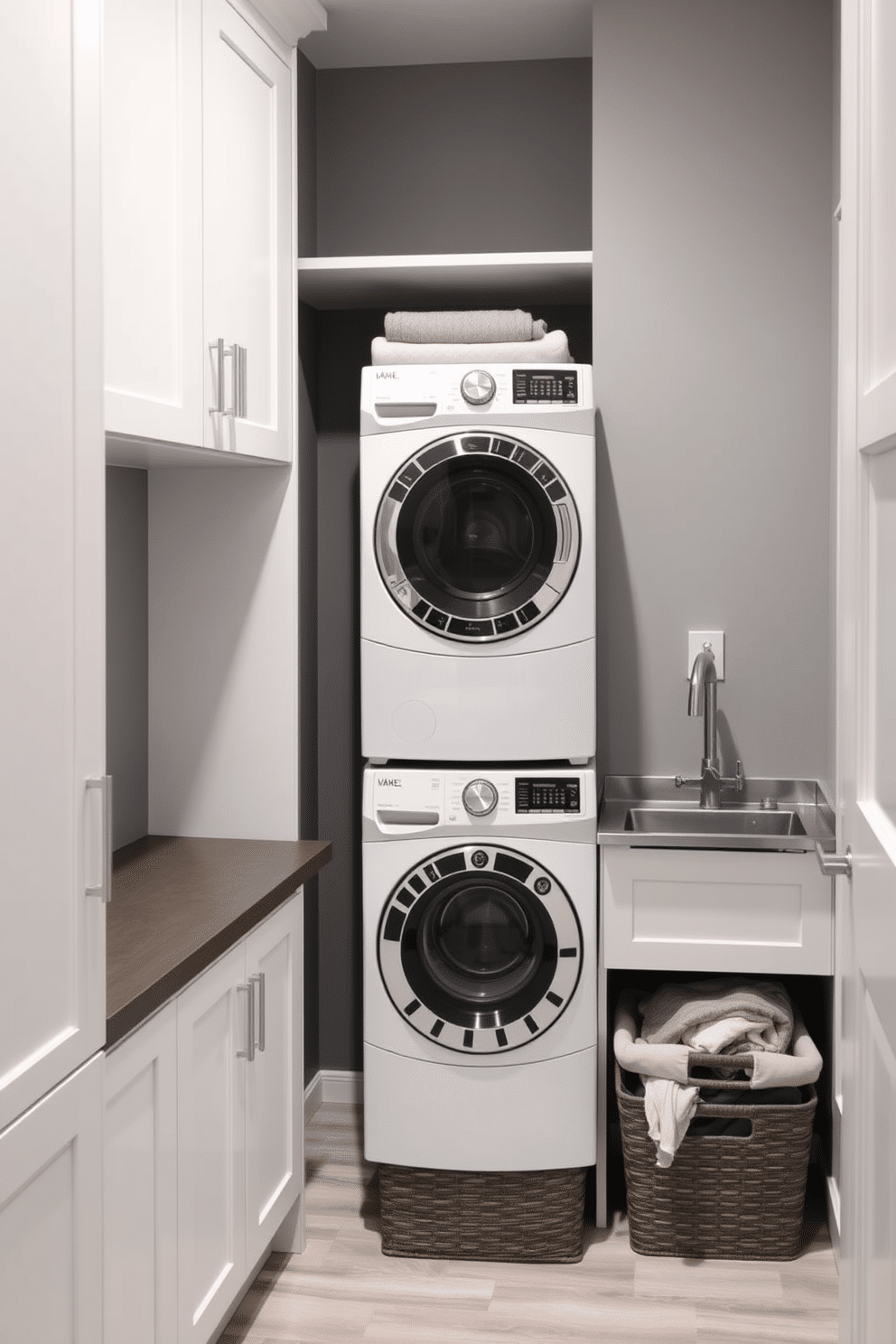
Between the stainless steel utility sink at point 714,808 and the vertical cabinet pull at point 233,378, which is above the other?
the vertical cabinet pull at point 233,378

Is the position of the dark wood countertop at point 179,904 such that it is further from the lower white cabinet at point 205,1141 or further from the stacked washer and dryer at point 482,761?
the stacked washer and dryer at point 482,761

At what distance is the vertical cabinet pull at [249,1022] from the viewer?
2432 millimetres

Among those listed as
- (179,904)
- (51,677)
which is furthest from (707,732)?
(51,677)

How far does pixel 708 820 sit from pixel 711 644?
40 cm

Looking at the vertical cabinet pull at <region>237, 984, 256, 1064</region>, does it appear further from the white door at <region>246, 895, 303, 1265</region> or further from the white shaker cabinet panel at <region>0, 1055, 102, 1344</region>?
the white shaker cabinet panel at <region>0, 1055, 102, 1344</region>

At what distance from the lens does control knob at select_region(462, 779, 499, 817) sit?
282 cm

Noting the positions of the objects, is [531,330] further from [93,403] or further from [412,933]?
[93,403]

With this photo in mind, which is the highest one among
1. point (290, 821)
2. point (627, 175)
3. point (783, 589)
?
point (627, 175)

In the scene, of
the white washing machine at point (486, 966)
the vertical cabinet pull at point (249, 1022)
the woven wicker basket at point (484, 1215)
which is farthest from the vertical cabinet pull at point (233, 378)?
the woven wicker basket at point (484, 1215)

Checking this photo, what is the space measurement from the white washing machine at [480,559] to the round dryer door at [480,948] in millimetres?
256

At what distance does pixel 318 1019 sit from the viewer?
3.62 m

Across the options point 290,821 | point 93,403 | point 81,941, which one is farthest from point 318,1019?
point 93,403

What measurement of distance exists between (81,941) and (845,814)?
965 mm

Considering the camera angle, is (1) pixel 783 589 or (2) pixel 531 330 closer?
(2) pixel 531 330
